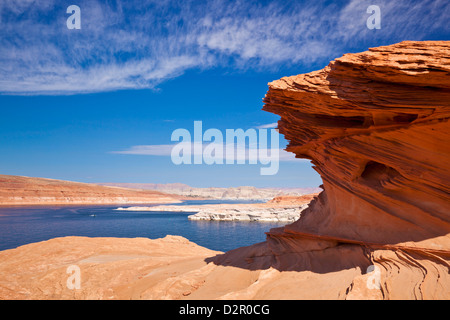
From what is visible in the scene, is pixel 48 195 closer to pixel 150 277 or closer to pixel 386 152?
pixel 150 277

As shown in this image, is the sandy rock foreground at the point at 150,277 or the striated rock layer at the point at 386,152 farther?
the sandy rock foreground at the point at 150,277

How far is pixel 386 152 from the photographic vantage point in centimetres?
771

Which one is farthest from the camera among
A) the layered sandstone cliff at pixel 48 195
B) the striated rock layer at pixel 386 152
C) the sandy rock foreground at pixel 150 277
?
the layered sandstone cliff at pixel 48 195

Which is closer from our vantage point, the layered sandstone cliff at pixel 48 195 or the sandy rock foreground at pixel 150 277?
the sandy rock foreground at pixel 150 277

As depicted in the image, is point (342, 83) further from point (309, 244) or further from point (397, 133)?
point (309, 244)

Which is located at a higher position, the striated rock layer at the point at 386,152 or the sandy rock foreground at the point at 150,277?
the striated rock layer at the point at 386,152

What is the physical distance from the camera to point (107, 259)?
50.1 ft

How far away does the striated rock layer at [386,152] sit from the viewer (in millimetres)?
6234

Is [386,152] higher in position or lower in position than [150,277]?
higher

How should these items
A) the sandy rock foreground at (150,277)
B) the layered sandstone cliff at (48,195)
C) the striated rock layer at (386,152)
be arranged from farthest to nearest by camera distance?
1. the layered sandstone cliff at (48,195)
2. the sandy rock foreground at (150,277)
3. the striated rock layer at (386,152)

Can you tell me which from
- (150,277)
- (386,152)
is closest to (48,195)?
(150,277)

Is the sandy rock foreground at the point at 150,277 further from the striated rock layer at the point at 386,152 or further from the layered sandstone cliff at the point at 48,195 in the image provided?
the layered sandstone cliff at the point at 48,195

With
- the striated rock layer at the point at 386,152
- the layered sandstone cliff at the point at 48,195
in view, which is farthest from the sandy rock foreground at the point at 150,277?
the layered sandstone cliff at the point at 48,195

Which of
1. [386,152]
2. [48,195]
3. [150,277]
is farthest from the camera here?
[48,195]
